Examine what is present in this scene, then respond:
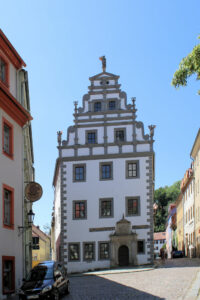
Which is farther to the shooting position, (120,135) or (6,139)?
(120,135)

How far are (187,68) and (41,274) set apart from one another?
38.9ft

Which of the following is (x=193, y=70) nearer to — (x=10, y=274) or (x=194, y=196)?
(x=10, y=274)

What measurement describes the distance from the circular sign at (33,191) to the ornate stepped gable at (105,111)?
838 inches

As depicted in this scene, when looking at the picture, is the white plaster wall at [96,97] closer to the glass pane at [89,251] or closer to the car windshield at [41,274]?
the glass pane at [89,251]

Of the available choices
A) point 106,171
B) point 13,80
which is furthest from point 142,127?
point 13,80

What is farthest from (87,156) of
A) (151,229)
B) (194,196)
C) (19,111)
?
(19,111)

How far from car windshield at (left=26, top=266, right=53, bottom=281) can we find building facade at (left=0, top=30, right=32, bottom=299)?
1.15 m

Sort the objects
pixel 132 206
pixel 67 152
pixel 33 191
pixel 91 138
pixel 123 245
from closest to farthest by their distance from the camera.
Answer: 1. pixel 33 191
2. pixel 123 245
3. pixel 132 206
4. pixel 67 152
5. pixel 91 138

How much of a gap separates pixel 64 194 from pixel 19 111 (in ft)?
68.8

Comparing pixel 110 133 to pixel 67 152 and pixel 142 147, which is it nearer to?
pixel 142 147

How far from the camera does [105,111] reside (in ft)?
140

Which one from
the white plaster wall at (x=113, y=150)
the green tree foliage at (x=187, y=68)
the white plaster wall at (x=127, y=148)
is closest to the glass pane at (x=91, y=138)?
the white plaster wall at (x=113, y=150)

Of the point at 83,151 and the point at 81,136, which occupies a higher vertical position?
the point at 81,136

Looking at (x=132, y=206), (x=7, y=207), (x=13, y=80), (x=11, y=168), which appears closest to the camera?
(x=7, y=207)
